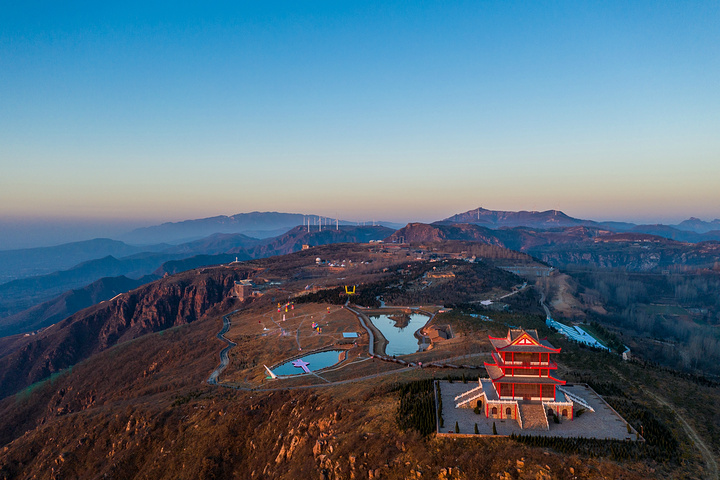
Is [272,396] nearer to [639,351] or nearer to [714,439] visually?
[714,439]

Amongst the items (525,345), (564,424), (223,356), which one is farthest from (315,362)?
(564,424)

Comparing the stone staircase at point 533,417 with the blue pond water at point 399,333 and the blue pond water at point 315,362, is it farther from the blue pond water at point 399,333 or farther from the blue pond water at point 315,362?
the blue pond water at point 315,362

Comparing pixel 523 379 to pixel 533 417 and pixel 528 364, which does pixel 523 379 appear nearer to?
pixel 528 364

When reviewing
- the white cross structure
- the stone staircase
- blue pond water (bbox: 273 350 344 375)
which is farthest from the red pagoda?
blue pond water (bbox: 273 350 344 375)

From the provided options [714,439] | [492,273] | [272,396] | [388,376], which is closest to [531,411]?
[714,439]

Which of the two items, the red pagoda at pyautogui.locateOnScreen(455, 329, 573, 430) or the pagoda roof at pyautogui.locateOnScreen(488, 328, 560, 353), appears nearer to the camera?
the red pagoda at pyautogui.locateOnScreen(455, 329, 573, 430)

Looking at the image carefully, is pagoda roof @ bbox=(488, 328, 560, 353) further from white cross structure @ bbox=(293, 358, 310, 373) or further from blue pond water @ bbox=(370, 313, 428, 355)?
white cross structure @ bbox=(293, 358, 310, 373)
